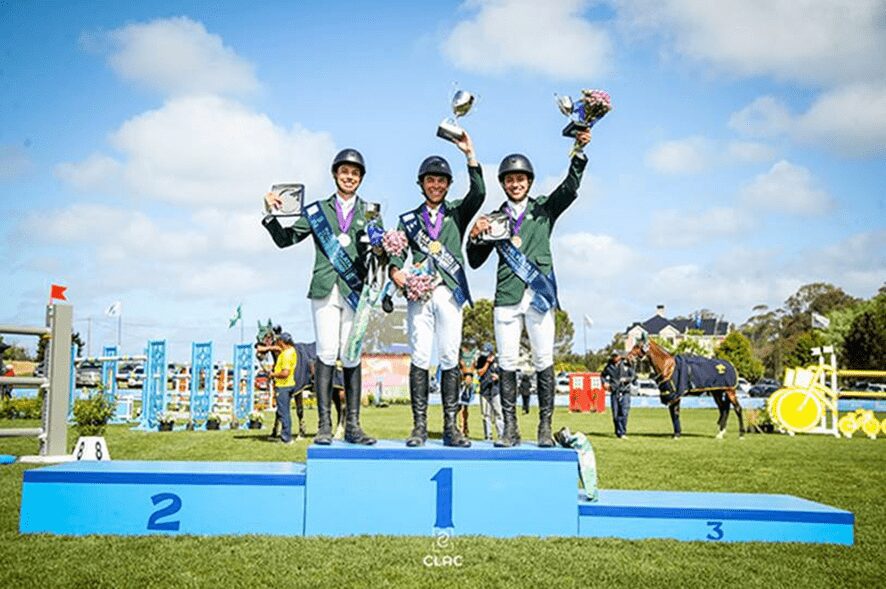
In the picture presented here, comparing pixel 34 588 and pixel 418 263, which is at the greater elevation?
pixel 418 263

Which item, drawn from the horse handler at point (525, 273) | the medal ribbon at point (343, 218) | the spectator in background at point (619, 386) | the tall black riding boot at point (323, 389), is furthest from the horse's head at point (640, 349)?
Answer: the medal ribbon at point (343, 218)

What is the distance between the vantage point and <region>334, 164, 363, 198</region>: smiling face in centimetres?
628

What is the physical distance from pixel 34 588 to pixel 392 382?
49702 millimetres

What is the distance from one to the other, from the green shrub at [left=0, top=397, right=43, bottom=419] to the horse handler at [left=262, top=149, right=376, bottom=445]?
17522 millimetres

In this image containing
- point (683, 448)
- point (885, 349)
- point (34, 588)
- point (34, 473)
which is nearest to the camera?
point (34, 588)

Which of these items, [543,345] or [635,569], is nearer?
[635,569]

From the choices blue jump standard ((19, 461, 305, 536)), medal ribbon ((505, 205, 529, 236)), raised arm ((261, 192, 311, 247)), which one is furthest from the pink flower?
blue jump standard ((19, 461, 305, 536))

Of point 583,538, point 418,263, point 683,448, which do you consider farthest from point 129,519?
point 683,448

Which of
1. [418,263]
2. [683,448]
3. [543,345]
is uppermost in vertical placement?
[418,263]

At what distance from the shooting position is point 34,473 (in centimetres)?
543

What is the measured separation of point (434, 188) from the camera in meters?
6.16

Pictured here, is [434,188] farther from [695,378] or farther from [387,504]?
A: [695,378]

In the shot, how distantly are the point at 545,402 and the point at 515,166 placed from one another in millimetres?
2073

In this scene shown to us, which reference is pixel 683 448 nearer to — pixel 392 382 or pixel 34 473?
pixel 34 473
